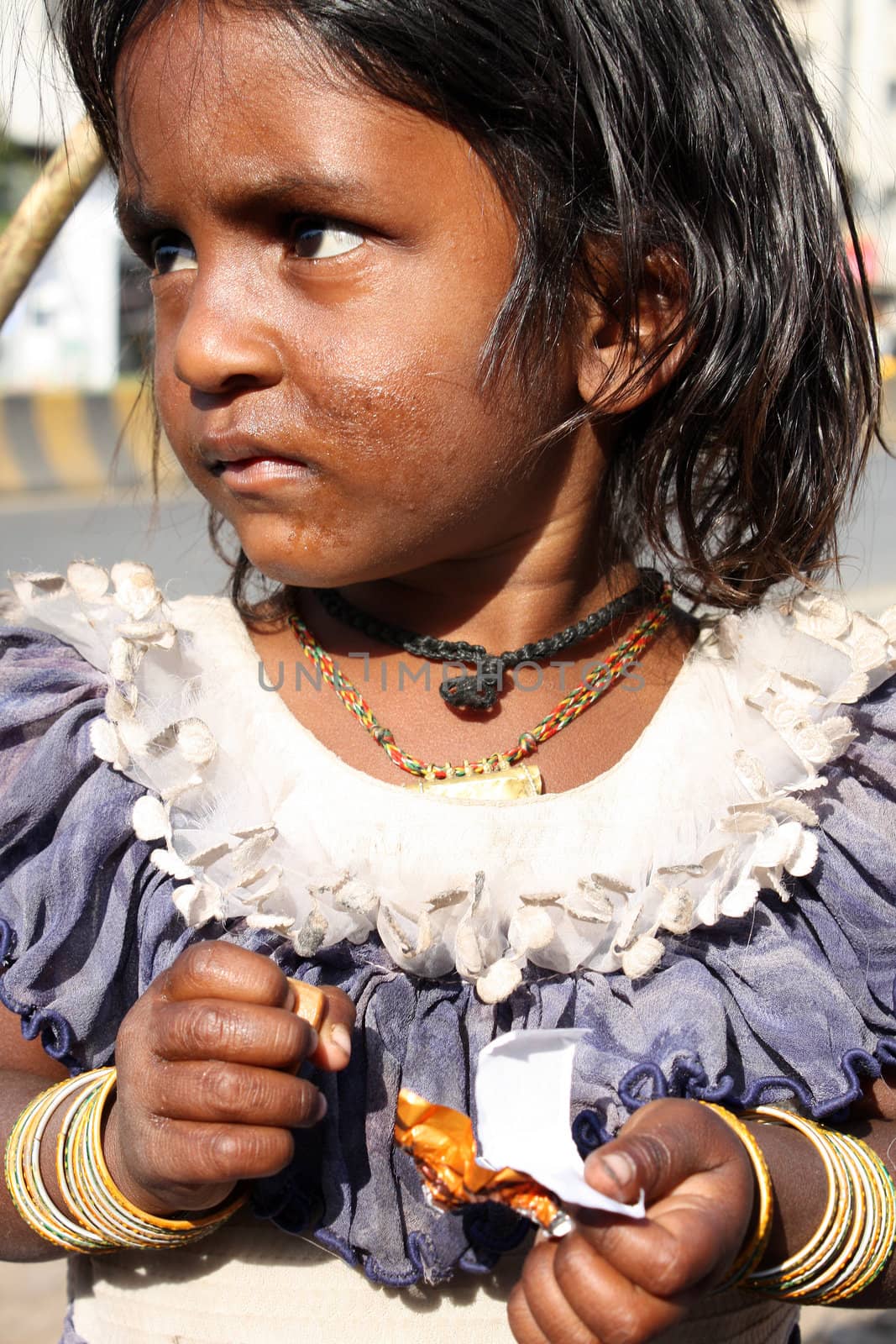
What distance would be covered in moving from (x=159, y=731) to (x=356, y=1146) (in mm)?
443

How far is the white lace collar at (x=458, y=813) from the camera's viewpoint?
1.34 metres

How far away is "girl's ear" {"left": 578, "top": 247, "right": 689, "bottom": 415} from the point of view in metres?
1.50

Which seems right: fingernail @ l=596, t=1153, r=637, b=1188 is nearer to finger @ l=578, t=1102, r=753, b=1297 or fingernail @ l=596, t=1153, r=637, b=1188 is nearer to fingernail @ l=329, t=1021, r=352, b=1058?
finger @ l=578, t=1102, r=753, b=1297

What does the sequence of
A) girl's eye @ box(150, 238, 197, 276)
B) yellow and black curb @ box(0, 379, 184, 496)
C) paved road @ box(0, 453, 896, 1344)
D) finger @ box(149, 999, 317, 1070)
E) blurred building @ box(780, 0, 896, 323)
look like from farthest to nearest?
1. yellow and black curb @ box(0, 379, 184, 496)
2. paved road @ box(0, 453, 896, 1344)
3. blurred building @ box(780, 0, 896, 323)
4. girl's eye @ box(150, 238, 197, 276)
5. finger @ box(149, 999, 317, 1070)

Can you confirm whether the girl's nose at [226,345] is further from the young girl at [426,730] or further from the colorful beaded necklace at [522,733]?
the colorful beaded necklace at [522,733]

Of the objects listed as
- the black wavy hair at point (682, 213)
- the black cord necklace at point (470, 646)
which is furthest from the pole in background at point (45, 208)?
the black cord necklace at point (470, 646)

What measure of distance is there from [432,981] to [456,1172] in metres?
0.28

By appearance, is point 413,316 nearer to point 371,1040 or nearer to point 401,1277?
point 371,1040

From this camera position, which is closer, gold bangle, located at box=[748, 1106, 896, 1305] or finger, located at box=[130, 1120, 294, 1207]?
finger, located at box=[130, 1120, 294, 1207]

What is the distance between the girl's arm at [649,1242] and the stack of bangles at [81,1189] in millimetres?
377

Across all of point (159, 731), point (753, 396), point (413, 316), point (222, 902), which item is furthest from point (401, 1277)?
point (753, 396)

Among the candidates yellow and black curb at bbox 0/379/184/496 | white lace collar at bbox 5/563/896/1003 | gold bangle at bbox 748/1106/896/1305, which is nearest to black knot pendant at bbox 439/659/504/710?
white lace collar at bbox 5/563/896/1003

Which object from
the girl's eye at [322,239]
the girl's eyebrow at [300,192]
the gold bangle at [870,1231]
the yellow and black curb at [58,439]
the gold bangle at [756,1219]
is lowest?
the yellow and black curb at [58,439]

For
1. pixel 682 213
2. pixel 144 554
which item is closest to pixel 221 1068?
pixel 682 213
